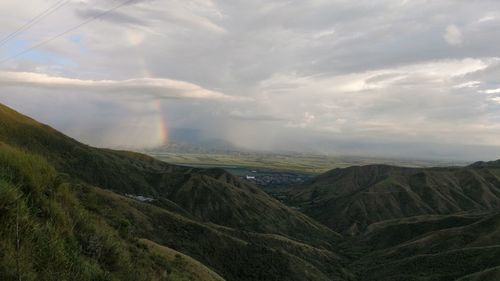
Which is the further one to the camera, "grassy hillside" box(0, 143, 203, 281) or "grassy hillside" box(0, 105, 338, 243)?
"grassy hillside" box(0, 105, 338, 243)

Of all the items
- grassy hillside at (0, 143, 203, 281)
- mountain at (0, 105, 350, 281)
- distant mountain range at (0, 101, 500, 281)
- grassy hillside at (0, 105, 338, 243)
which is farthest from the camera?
grassy hillside at (0, 105, 338, 243)

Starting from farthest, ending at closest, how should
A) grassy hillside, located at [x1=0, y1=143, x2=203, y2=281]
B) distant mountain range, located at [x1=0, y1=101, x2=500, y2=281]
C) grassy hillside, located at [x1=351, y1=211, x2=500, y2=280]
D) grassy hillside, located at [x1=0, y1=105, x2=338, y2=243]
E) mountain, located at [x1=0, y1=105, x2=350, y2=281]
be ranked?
grassy hillside, located at [x1=0, y1=105, x2=338, y2=243]
grassy hillside, located at [x1=351, y1=211, x2=500, y2=280]
distant mountain range, located at [x1=0, y1=101, x2=500, y2=281]
mountain, located at [x1=0, y1=105, x2=350, y2=281]
grassy hillside, located at [x1=0, y1=143, x2=203, y2=281]

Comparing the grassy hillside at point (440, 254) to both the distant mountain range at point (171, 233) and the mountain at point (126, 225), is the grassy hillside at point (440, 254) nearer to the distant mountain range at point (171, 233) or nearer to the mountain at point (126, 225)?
the distant mountain range at point (171, 233)

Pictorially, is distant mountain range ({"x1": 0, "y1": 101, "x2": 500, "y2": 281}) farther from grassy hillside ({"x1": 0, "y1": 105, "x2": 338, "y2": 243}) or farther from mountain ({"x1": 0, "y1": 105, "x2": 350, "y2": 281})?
grassy hillside ({"x1": 0, "y1": 105, "x2": 338, "y2": 243})

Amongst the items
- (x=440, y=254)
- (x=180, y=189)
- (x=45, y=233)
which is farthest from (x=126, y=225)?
(x=180, y=189)

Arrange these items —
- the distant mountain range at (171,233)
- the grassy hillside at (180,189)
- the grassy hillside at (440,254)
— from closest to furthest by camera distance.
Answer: the distant mountain range at (171,233), the grassy hillside at (440,254), the grassy hillside at (180,189)

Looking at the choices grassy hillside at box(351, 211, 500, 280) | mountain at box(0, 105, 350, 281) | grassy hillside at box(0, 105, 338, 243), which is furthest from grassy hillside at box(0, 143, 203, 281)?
grassy hillside at box(0, 105, 338, 243)

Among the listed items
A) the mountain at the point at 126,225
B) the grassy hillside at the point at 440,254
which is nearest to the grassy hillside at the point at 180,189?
the mountain at the point at 126,225

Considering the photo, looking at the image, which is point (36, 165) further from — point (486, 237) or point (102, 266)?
point (486, 237)
